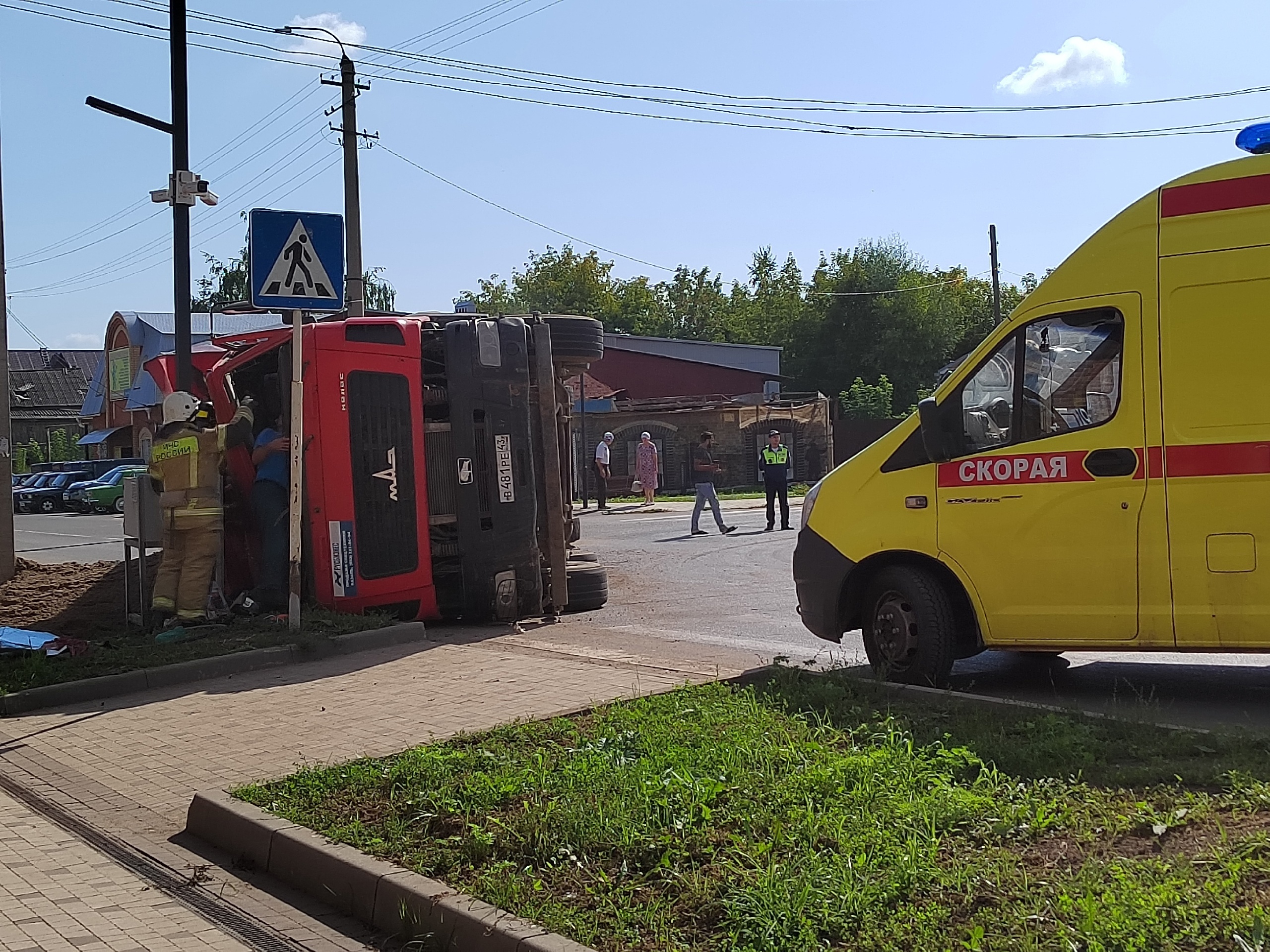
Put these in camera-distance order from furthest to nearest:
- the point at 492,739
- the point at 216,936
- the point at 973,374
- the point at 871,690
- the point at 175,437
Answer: the point at 175,437, the point at 973,374, the point at 871,690, the point at 492,739, the point at 216,936

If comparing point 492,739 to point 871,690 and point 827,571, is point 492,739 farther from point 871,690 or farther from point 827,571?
point 827,571

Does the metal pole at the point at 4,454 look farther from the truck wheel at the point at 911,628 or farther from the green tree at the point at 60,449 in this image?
the green tree at the point at 60,449

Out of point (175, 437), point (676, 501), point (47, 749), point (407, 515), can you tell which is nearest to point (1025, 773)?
point (47, 749)

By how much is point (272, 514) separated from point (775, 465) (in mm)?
12525

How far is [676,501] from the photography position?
3491cm

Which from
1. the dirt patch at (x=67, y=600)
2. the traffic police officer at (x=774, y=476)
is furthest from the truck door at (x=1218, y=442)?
the traffic police officer at (x=774, y=476)

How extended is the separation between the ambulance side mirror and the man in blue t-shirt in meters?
5.56

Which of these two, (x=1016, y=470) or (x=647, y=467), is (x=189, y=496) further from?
(x=647, y=467)

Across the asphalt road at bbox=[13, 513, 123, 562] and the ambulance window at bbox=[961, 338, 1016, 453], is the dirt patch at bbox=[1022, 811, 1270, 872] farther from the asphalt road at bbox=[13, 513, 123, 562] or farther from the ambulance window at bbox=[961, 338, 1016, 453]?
the asphalt road at bbox=[13, 513, 123, 562]

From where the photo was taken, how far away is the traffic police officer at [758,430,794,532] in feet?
72.8

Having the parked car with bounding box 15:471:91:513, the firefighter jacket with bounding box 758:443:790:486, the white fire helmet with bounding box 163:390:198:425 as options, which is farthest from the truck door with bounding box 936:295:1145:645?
the parked car with bounding box 15:471:91:513

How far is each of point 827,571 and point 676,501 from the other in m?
26.7

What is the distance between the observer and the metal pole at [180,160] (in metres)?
13.9

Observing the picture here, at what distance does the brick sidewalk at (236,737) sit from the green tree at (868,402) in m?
41.7
